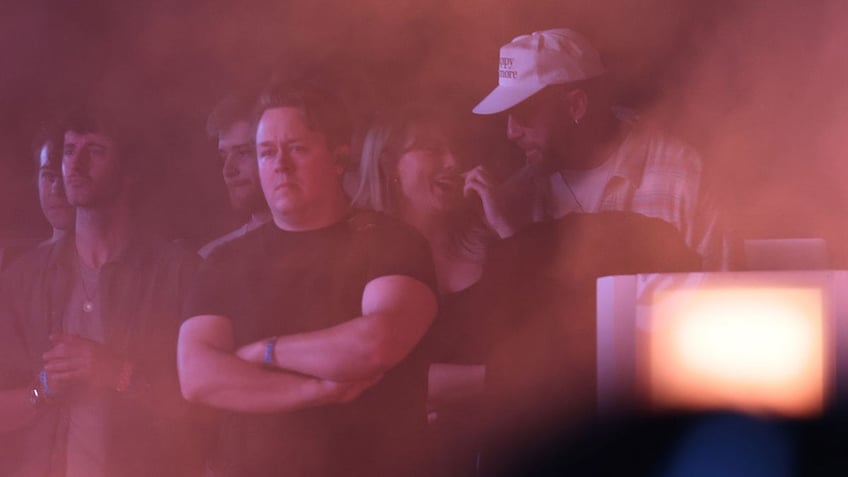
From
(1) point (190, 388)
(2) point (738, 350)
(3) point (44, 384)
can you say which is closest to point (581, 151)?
(2) point (738, 350)

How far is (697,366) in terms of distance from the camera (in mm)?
1892

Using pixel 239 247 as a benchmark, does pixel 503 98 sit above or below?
above

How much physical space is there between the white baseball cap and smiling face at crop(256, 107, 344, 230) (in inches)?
14.4

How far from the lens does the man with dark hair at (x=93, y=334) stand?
2043 millimetres

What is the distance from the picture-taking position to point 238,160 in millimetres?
2014

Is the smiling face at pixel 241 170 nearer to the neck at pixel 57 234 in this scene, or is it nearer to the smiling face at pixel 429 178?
the smiling face at pixel 429 178

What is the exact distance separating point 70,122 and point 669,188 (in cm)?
144

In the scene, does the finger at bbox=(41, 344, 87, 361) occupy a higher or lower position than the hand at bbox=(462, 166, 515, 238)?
lower

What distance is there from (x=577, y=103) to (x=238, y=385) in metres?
0.99

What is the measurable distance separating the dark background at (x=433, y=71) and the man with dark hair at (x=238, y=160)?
0.03 m

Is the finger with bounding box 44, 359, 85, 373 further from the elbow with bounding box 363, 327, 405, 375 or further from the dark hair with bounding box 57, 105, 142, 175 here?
the elbow with bounding box 363, 327, 405, 375

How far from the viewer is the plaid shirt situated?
186cm

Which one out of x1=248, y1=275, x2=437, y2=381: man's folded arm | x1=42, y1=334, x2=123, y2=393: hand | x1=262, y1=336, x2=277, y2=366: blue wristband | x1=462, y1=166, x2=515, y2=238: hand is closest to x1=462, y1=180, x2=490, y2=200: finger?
x1=462, y1=166, x2=515, y2=238: hand

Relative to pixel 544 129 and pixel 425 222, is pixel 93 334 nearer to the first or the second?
pixel 425 222
